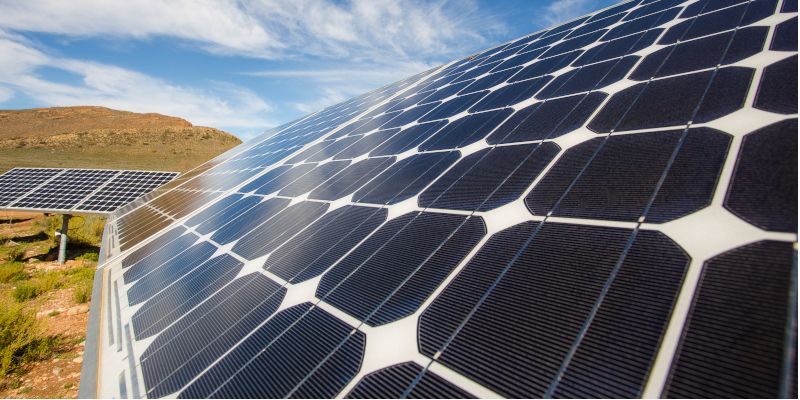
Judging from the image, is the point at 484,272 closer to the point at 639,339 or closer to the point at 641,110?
the point at 639,339

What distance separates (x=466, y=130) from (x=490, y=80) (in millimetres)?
4721

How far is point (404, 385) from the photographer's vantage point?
8.04 feet

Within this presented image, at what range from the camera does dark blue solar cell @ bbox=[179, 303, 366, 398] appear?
2.88 metres

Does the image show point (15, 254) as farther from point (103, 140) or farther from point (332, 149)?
point (103, 140)

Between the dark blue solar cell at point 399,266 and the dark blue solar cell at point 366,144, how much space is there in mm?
5166

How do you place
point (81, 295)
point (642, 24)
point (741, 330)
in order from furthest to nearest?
1. point (81, 295)
2. point (642, 24)
3. point (741, 330)

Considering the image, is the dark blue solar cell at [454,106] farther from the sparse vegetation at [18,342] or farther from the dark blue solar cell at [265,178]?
the sparse vegetation at [18,342]

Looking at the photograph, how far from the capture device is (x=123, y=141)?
311 feet

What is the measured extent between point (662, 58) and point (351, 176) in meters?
6.14

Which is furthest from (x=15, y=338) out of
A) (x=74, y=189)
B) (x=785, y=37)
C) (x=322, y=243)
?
(x=785, y=37)

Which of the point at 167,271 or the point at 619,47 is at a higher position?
the point at 619,47

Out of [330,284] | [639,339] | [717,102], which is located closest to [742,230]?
[639,339]

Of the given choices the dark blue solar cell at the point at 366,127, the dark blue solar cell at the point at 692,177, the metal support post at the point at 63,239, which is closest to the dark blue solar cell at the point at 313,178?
the dark blue solar cell at the point at 366,127

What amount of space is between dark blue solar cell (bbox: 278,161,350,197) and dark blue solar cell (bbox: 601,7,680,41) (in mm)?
7731
